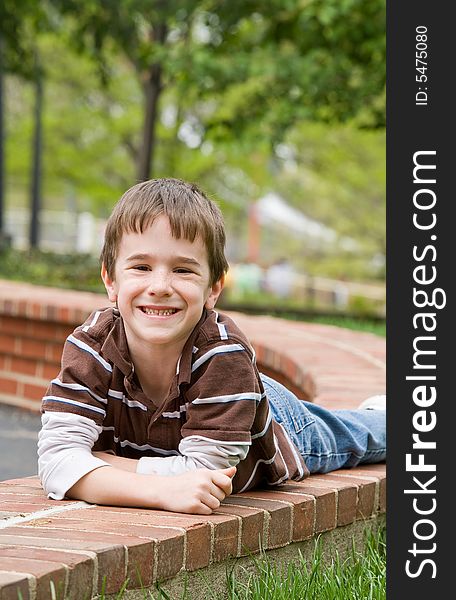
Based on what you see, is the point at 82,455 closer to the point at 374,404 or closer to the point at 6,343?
the point at 374,404

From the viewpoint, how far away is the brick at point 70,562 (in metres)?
2.01

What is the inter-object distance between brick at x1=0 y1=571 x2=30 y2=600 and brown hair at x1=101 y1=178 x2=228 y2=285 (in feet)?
3.44

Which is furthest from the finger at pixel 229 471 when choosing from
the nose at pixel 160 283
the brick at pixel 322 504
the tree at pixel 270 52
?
the tree at pixel 270 52

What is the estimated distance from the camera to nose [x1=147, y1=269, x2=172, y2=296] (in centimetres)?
265

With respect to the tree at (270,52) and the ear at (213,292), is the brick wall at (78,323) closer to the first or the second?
the ear at (213,292)

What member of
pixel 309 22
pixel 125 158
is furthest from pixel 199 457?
pixel 125 158

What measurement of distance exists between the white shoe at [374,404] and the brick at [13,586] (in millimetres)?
2102

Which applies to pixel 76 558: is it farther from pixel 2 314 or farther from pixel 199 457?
pixel 2 314

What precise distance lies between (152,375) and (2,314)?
359 cm

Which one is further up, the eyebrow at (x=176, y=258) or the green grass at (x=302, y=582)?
the eyebrow at (x=176, y=258)

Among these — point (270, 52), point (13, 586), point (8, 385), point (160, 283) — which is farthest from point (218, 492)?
point (270, 52)

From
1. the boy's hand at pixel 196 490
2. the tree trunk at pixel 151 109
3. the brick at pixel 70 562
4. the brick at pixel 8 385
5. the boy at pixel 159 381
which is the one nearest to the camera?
the brick at pixel 70 562

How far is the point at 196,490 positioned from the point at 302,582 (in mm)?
333

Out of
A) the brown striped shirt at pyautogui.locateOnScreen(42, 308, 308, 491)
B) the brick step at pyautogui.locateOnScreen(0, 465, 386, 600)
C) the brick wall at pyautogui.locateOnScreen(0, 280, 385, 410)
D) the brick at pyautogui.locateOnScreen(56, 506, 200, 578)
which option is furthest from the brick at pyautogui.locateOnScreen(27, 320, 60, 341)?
the brick at pyautogui.locateOnScreen(56, 506, 200, 578)
